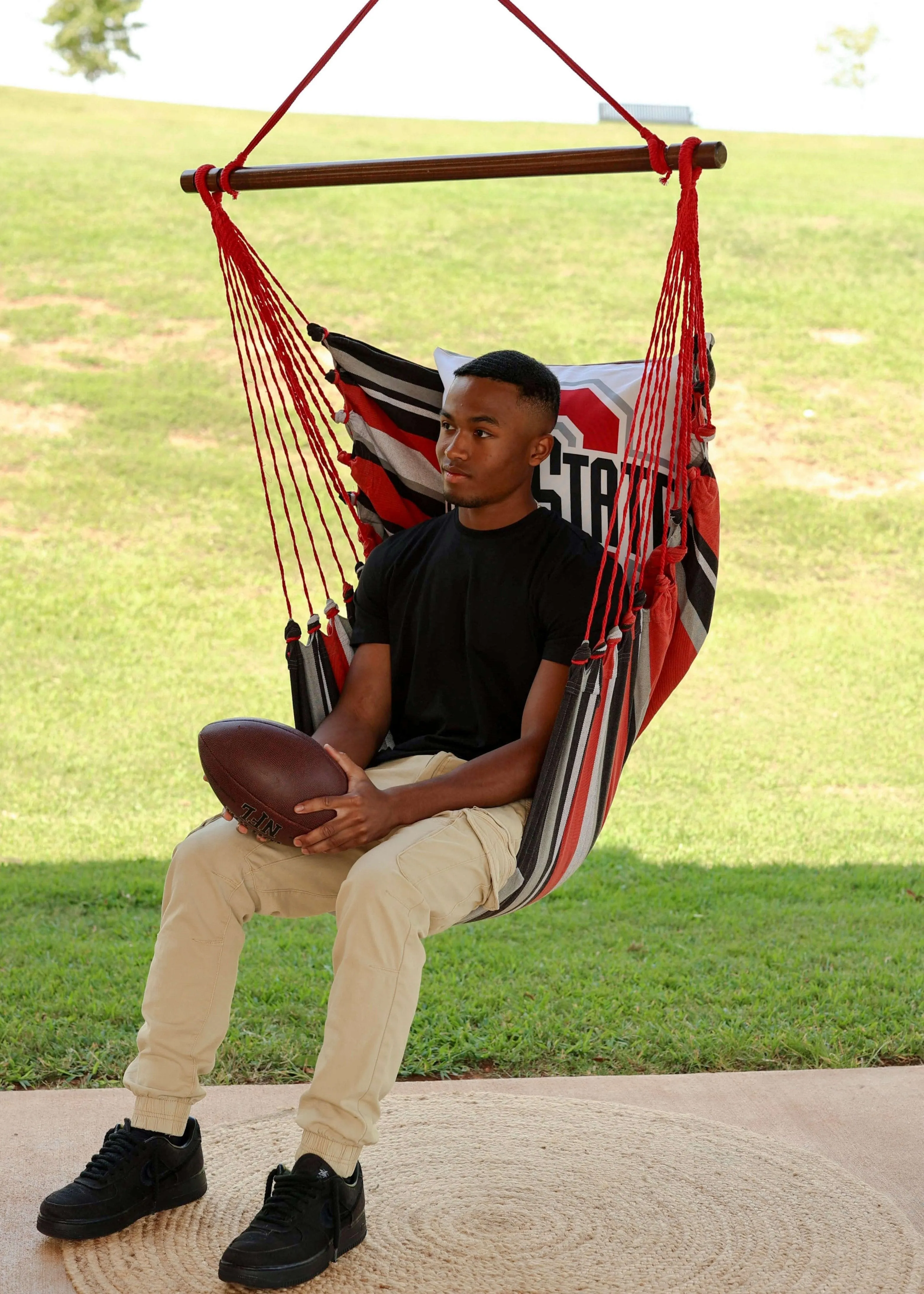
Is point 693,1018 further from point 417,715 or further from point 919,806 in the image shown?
point 919,806

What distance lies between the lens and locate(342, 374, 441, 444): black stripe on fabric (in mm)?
2746

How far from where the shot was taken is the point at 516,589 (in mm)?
2348

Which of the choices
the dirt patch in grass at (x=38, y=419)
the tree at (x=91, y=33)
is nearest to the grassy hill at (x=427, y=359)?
the dirt patch in grass at (x=38, y=419)

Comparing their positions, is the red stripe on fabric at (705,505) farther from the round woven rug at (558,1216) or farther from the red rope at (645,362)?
the round woven rug at (558,1216)

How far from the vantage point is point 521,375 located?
2373 mm

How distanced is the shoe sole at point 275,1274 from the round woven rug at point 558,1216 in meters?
0.05

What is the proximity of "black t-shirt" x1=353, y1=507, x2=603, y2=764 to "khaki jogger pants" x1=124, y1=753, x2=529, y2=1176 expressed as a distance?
0.48 feet

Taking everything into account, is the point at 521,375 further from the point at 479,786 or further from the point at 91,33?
the point at 91,33

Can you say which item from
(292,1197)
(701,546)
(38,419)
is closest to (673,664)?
(701,546)

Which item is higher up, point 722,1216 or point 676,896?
point 722,1216

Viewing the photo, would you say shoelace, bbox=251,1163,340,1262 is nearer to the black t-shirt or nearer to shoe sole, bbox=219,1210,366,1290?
shoe sole, bbox=219,1210,366,1290

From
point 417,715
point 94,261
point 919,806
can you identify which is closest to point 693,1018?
point 417,715

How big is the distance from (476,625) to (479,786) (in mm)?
314

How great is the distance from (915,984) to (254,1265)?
2.01 meters
